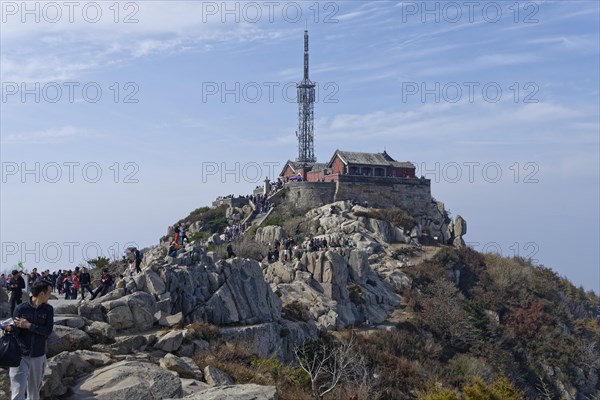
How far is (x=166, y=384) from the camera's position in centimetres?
1595

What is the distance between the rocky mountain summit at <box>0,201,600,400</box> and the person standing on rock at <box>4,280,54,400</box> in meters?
4.49

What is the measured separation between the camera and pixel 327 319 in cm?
4050

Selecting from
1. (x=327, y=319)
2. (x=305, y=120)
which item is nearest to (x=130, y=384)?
(x=327, y=319)

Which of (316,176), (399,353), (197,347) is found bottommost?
(399,353)

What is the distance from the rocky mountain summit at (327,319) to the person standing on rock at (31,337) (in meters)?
4.49

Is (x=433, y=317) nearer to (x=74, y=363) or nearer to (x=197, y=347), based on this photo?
(x=197, y=347)

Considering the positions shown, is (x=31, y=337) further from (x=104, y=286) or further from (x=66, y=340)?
(x=104, y=286)

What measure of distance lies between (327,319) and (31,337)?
30.5 meters

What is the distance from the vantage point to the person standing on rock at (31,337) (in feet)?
35.4

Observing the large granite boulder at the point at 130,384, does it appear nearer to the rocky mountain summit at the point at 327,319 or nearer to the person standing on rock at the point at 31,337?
the rocky mountain summit at the point at 327,319

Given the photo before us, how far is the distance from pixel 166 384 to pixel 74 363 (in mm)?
2662

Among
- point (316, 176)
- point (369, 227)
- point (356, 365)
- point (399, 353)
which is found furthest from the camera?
point (316, 176)

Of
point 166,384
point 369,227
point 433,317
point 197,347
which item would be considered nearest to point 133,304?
point 197,347

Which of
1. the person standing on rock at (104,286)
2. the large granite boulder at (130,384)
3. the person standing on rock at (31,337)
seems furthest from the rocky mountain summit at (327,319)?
the person standing on rock at (31,337)
